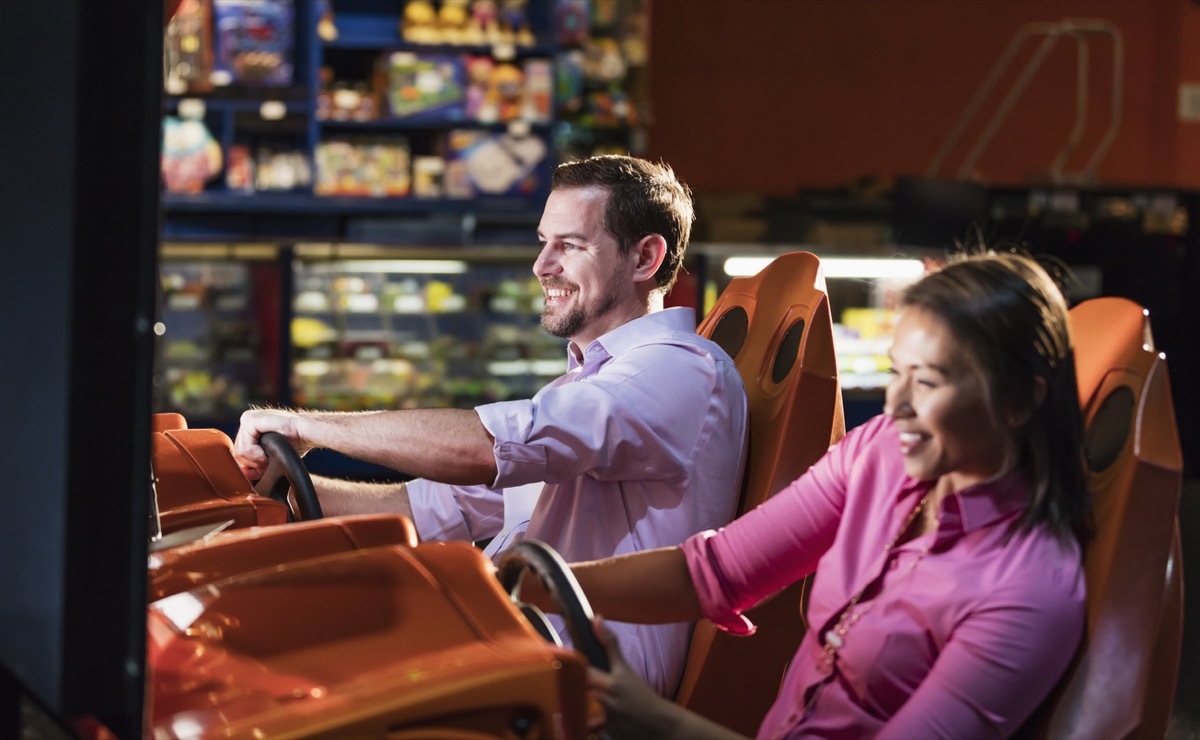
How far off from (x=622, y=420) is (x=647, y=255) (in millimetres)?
414

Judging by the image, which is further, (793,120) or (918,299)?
(793,120)

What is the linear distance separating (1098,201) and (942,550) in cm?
559

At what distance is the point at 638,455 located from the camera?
6.77ft

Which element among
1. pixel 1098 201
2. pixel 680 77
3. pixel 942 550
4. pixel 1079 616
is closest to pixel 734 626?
pixel 942 550

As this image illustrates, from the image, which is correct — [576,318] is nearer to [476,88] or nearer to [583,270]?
[583,270]

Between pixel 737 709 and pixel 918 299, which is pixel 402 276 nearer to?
pixel 737 709

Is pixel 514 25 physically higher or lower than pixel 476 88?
higher

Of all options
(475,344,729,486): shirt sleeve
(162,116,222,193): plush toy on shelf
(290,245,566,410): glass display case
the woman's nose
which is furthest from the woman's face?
(162,116,222,193): plush toy on shelf

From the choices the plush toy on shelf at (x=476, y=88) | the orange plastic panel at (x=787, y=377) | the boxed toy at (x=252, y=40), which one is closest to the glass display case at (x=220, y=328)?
the boxed toy at (x=252, y=40)

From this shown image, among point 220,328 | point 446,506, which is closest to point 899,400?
point 446,506

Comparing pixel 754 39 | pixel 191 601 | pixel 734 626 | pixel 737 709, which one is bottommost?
pixel 737 709

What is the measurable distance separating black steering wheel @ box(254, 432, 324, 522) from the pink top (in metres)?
0.54

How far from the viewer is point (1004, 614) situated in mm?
1361

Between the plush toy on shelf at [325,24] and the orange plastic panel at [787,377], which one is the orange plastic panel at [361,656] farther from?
the plush toy on shelf at [325,24]
